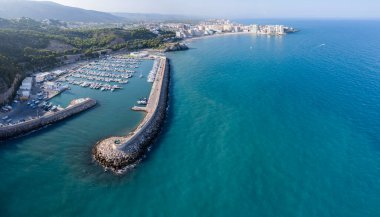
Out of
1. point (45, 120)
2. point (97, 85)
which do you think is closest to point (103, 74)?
point (97, 85)

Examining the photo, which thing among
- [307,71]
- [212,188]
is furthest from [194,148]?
[307,71]

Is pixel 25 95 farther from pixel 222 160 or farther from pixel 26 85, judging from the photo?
Result: pixel 222 160

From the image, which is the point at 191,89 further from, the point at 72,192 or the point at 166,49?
the point at 166,49

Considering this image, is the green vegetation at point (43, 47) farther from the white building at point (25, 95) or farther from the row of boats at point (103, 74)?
the row of boats at point (103, 74)

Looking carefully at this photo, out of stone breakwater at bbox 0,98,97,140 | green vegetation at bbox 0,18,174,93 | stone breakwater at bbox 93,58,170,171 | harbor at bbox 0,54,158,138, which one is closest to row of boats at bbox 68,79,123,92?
harbor at bbox 0,54,158,138

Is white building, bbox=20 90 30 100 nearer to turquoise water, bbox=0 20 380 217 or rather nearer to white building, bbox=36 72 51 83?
white building, bbox=36 72 51 83
